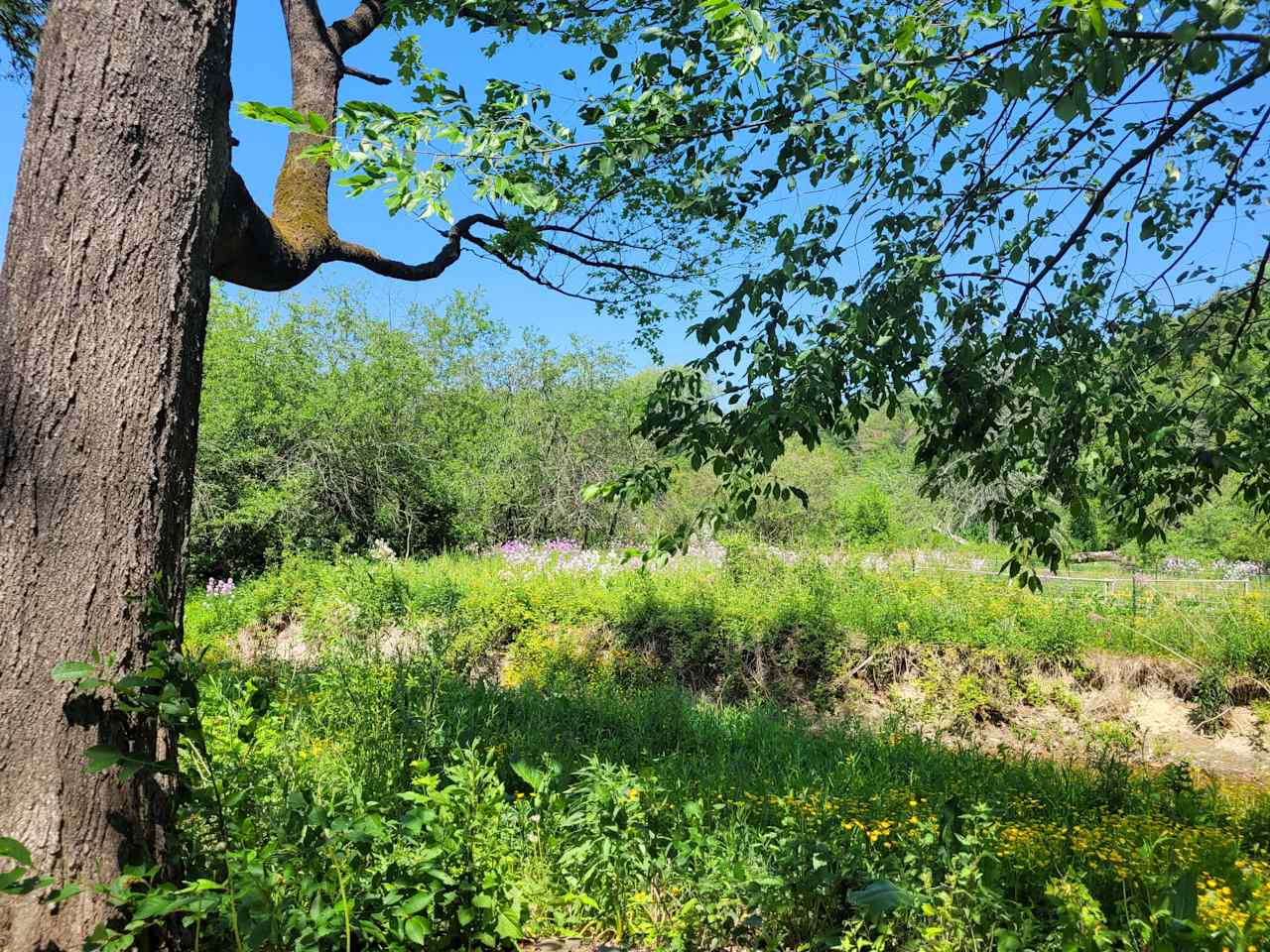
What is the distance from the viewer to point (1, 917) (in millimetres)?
1858

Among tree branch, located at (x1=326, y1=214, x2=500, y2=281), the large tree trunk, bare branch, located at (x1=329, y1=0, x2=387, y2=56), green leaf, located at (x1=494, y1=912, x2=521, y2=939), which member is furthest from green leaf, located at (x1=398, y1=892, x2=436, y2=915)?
bare branch, located at (x1=329, y1=0, x2=387, y2=56)

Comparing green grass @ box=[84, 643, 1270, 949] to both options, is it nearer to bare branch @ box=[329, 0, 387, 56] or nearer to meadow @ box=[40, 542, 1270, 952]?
meadow @ box=[40, 542, 1270, 952]

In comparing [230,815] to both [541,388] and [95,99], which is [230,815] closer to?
Result: [95,99]

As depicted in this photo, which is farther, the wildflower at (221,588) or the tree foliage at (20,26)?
the wildflower at (221,588)

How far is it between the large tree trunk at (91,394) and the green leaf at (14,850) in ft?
0.93

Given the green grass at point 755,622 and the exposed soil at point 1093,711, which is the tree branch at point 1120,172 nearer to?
the exposed soil at point 1093,711

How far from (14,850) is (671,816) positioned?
2.23m

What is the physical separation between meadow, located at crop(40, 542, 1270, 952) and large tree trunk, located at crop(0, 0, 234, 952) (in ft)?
0.71

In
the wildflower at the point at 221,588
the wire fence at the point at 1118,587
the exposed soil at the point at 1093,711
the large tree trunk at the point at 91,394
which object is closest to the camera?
the large tree trunk at the point at 91,394

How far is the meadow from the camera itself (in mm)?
2055

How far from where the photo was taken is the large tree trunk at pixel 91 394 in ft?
6.35

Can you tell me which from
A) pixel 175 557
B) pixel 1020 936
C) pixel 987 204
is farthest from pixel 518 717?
pixel 987 204

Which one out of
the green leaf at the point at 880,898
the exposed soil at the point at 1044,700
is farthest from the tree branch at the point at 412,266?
the exposed soil at the point at 1044,700

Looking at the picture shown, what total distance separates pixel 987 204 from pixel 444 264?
3.30 metres
